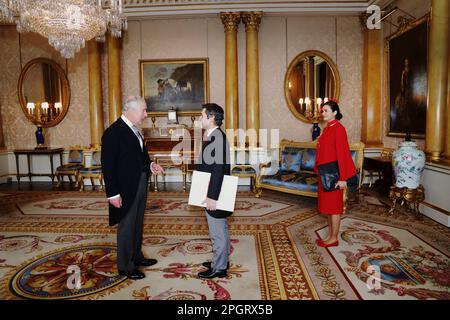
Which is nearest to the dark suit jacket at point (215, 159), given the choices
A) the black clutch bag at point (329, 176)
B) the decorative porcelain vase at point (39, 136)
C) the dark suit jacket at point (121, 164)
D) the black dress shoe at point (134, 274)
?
the dark suit jacket at point (121, 164)

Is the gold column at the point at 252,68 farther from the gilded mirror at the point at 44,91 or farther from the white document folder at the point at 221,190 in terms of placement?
the white document folder at the point at 221,190

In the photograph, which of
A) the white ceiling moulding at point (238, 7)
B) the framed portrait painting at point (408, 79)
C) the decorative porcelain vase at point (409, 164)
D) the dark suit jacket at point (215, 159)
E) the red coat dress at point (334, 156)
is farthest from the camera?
the white ceiling moulding at point (238, 7)

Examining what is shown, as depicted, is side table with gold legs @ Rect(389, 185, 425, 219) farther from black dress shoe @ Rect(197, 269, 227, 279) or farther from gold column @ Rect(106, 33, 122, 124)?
gold column @ Rect(106, 33, 122, 124)

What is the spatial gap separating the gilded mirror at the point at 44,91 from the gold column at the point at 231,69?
419 centimetres

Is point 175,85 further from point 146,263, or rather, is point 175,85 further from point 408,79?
point 146,263

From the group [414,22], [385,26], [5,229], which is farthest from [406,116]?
[5,229]

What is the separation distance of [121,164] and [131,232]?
0.60 m

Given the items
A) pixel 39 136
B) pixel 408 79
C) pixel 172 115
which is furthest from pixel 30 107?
pixel 408 79

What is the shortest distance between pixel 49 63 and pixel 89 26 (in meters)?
3.90

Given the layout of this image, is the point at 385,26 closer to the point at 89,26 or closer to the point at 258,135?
the point at 258,135

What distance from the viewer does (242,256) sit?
3.38m

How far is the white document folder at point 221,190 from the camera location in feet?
8.86

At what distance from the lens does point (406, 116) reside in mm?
6188

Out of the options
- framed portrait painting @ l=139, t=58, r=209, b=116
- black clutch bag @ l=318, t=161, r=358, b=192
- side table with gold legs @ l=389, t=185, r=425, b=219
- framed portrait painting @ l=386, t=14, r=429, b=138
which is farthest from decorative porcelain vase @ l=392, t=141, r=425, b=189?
framed portrait painting @ l=139, t=58, r=209, b=116
